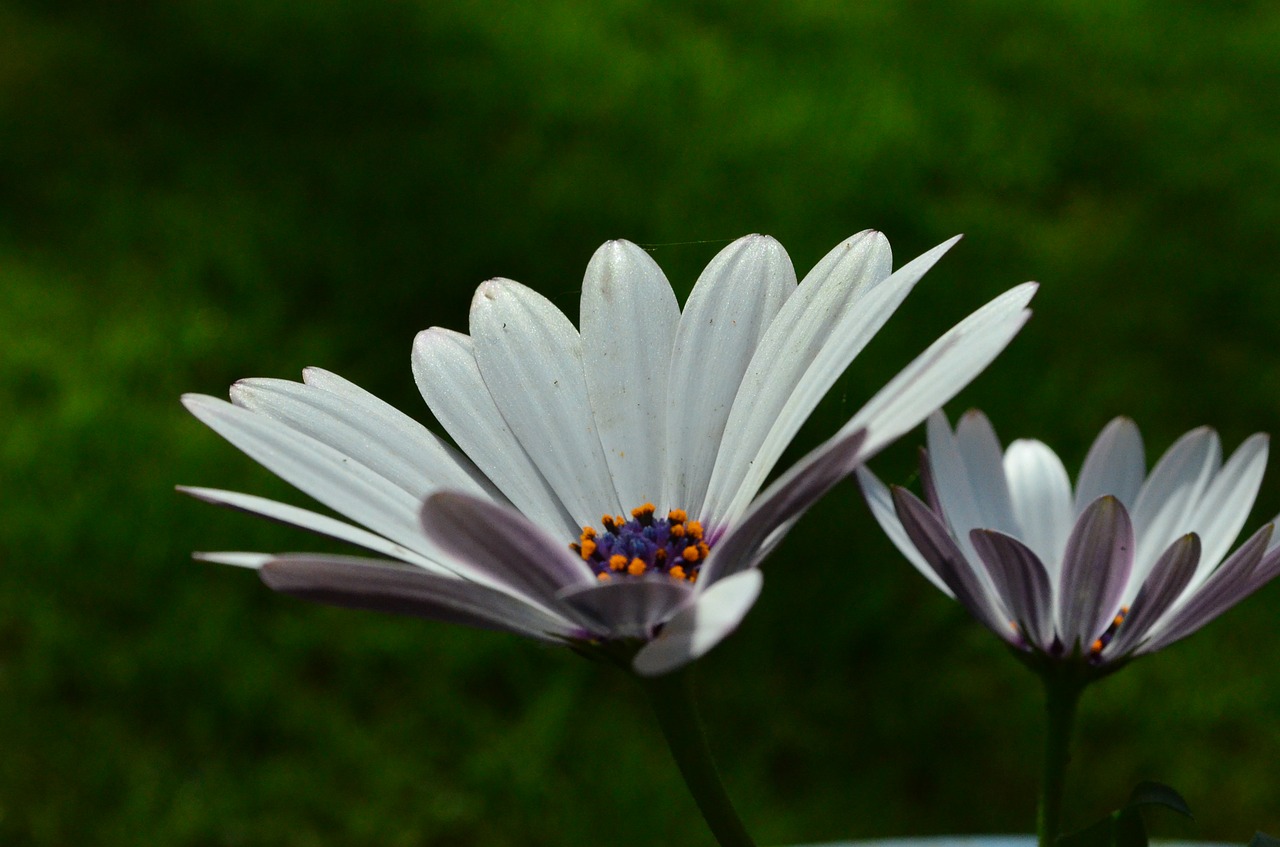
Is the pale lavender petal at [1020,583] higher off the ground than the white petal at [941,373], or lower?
lower

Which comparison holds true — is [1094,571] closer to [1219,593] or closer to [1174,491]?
[1219,593]

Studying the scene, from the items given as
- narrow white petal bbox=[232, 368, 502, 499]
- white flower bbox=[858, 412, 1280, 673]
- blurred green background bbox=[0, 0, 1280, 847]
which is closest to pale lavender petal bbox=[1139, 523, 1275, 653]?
white flower bbox=[858, 412, 1280, 673]

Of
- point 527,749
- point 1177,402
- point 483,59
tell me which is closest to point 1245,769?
point 1177,402

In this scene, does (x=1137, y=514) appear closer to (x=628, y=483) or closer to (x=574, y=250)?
(x=628, y=483)

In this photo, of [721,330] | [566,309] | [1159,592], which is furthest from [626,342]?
[566,309]

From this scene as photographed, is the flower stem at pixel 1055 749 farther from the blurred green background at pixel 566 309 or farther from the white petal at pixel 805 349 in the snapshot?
the blurred green background at pixel 566 309

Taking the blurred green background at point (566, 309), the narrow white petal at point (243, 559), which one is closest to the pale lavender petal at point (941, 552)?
the narrow white petal at point (243, 559)

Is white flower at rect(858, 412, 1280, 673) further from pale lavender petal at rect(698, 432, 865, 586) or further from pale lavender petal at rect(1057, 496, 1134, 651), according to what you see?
pale lavender petal at rect(698, 432, 865, 586)
